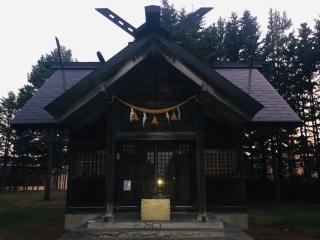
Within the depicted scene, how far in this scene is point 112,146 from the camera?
999 centimetres

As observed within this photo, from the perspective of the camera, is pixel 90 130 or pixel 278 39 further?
pixel 278 39

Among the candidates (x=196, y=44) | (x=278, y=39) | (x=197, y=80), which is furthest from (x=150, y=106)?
(x=278, y=39)

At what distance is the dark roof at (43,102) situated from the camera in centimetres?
1212

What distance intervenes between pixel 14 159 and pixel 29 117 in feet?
121

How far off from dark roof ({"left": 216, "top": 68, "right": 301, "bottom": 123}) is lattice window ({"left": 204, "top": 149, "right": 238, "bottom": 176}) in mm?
1672

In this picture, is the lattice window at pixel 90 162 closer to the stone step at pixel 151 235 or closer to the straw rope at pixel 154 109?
the straw rope at pixel 154 109

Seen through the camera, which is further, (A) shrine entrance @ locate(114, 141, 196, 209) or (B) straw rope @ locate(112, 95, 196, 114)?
(A) shrine entrance @ locate(114, 141, 196, 209)

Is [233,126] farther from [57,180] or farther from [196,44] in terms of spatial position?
[57,180]

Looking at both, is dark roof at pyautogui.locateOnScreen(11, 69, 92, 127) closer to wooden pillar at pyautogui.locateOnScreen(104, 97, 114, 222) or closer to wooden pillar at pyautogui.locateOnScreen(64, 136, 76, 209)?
wooden pillar at pyautogui.locateOnScreen(64, 136, 76, 209)

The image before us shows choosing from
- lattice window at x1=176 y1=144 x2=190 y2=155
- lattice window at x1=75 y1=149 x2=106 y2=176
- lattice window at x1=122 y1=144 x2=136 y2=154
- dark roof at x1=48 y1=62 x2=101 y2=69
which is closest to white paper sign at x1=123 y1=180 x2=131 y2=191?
lattice window at x1=75 y1=149 x2=106 y2=176

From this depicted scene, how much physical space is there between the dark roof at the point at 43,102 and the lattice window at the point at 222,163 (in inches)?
242

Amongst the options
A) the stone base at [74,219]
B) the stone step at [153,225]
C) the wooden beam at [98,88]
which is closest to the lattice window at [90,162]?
the stone base at [74,219]

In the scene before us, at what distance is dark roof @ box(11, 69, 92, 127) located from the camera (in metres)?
12.1

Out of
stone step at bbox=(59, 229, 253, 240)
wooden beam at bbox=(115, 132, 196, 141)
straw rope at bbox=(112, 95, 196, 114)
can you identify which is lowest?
stone step at bbox=(59, 229, 253, 240)
